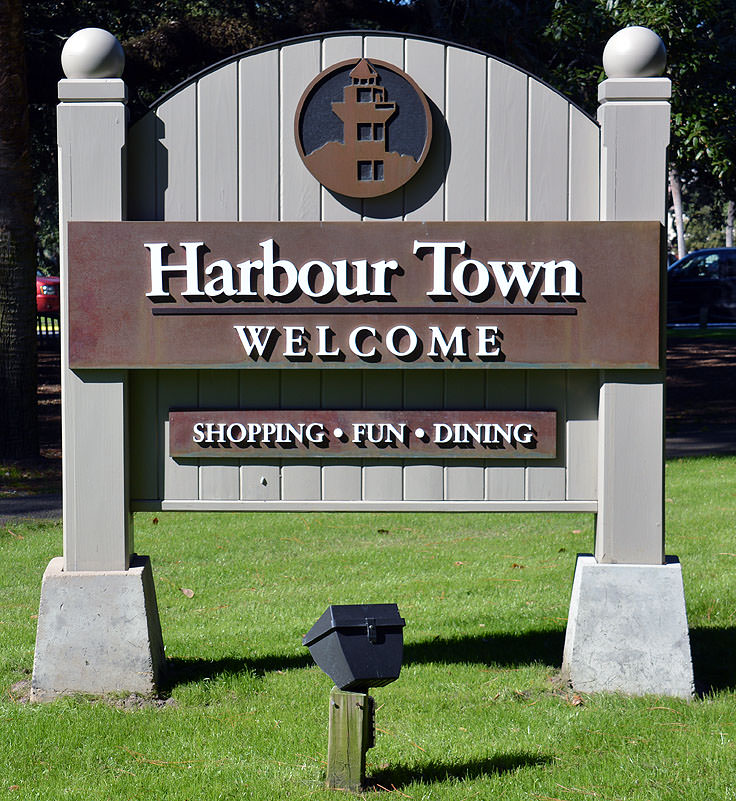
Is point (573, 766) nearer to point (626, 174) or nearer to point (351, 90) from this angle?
point (626, 174)

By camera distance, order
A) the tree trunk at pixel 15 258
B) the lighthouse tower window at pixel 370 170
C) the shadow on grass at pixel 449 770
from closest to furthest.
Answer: the shadow on grass at pixel 449 770 → the lighthouse tower window at pixel 370 170 → the tree trunk at pixel 15 258

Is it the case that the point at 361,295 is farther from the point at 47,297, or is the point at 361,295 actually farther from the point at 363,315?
the point at 47,297

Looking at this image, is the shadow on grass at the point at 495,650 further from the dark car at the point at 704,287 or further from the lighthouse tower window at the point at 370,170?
the dark car at the point at 704,287

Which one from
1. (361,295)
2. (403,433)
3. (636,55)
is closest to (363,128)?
(361,295)

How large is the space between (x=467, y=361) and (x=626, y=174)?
1133 millimetres

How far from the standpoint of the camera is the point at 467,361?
4914 mm

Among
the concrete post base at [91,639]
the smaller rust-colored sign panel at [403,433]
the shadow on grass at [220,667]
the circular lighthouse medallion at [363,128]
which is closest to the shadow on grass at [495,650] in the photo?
the shadow on grass at [220,667]

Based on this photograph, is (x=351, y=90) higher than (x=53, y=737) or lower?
higher

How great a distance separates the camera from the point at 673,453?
1267 centimetres

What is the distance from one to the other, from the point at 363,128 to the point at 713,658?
3.19m

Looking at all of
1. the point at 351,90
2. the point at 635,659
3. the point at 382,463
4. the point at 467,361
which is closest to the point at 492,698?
the point at 635,659

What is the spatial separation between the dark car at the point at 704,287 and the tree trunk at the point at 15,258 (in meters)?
16.8

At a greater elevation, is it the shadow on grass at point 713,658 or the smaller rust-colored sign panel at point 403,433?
the smaller rust-colored sign panel at point 403,433

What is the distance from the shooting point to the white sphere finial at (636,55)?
4855 millimetres
